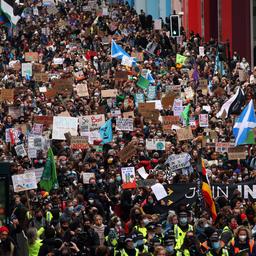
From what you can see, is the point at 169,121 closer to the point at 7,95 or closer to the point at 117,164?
the point at 117,164

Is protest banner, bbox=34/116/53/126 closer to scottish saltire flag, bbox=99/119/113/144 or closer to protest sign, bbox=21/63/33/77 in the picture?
scottish saltire flag, bbox=99/119/113/144

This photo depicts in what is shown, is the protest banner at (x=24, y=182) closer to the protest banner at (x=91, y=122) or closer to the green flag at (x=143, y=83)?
the protest banner at (x=91, y=122)

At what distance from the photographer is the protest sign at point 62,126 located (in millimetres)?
34062

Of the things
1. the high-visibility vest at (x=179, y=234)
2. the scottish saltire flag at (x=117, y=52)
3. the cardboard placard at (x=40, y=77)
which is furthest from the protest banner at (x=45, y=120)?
the high-visibility vest at (x=179, y=234)

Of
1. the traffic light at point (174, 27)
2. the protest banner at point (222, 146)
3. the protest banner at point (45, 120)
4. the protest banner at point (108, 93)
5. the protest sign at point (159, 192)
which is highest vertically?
the traffic light at point (174, 27)

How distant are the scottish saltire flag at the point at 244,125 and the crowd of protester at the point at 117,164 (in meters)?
0.36

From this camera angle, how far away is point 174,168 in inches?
1204

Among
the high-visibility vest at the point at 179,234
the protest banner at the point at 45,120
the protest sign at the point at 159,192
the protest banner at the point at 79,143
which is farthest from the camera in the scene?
the protest banner at the point at 45,120

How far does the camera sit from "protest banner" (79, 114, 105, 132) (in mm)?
34781

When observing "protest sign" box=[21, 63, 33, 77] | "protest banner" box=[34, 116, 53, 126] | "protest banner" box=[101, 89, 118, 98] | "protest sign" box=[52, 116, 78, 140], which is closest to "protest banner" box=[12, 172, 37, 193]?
"protest sign" box=[52, 116, 78, 140]

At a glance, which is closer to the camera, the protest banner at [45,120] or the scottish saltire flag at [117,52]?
the protest banner at [45,120]

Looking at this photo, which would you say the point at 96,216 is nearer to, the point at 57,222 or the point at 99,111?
the point at 57,222

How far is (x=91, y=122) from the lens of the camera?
35094 mm

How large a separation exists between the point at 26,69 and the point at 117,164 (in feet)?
46.0
